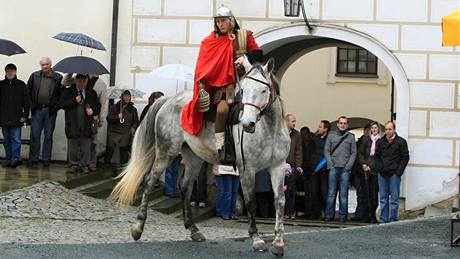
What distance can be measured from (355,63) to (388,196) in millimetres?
14439

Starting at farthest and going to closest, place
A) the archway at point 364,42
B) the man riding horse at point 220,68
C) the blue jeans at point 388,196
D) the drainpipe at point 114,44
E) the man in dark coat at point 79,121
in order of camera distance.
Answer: the drainpipe at point 114,44, the archway at point 364,42, the man in dark coat at point 79,121, the blue jeans at point 388,196, the man riding horse at point 220,68

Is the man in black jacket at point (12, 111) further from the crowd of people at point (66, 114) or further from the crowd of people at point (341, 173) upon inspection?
the crowd of people at point (341, 173)

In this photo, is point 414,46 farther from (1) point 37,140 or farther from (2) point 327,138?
(1) point 37,140

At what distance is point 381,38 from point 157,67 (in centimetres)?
416

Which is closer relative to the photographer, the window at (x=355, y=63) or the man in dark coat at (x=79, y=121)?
the man in dark coat at (x=79, y=121)

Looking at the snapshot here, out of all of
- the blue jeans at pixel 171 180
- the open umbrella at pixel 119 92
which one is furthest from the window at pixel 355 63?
the blue jeans at pixel 171 180

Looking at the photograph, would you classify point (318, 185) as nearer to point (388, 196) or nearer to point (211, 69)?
point (388, 196)

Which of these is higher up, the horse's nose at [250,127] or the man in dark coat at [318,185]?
the horse's nose at [250,127]

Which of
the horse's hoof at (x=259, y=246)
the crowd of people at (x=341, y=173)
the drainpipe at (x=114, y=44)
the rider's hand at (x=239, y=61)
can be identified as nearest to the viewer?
the horse's hoof at (x=259, y=246)

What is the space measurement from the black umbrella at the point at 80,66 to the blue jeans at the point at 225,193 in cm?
278

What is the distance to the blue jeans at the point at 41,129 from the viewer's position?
16.7 meters

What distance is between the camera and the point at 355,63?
29859 millimetres

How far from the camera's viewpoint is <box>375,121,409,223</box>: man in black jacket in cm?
1574

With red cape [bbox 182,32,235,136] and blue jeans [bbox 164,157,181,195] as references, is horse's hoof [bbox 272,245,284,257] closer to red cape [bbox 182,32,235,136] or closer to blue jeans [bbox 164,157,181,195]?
red cape [bbox 182,32,235,136]
